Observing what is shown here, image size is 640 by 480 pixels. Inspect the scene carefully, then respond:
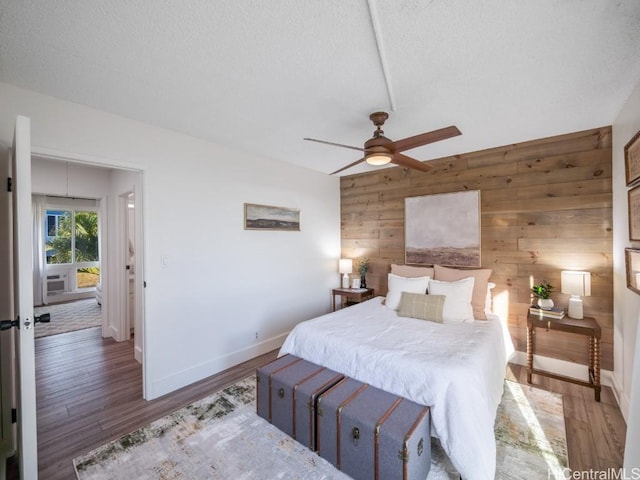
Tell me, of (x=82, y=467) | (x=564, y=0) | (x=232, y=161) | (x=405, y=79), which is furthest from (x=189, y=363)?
(x=564, y=0)

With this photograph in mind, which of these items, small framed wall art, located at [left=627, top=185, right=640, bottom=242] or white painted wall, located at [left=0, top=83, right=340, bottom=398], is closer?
small framed wall art, located at [left=627, top=185, right=640, bottom=242]

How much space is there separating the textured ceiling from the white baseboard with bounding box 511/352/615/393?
2420 mm

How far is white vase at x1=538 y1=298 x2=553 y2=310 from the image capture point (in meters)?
2.94

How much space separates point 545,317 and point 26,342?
3.95 meters

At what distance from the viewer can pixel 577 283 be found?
2721mm

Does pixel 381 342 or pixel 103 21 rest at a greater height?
pixel 103 21

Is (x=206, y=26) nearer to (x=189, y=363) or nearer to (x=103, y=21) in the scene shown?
(x=103, y=21)

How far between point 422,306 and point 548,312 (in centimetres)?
123

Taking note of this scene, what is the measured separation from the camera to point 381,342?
230 centimetres

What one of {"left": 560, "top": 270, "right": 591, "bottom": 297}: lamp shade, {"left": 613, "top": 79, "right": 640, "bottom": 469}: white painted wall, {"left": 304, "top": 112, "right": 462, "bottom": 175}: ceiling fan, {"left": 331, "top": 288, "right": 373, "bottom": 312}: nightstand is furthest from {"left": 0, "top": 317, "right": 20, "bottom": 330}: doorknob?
{"left": 560, "top": 270, "right": 591, "bottom": 297}: lamp shade

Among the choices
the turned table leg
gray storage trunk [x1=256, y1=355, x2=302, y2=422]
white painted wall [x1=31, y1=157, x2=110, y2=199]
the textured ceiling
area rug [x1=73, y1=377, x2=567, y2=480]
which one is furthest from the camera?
white painted wall [x1=31, y1=157, x2=110, y2=199]

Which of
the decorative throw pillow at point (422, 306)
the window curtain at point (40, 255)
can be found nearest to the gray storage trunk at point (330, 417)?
the decorative throw pillow at point (422, 306)

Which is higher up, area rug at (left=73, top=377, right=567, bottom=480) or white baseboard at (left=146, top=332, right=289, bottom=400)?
white baseboard at (left=146, top=332, right=289, bottom=400)

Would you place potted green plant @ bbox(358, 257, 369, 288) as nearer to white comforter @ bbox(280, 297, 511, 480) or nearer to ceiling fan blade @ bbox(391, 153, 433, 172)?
white comforter @ bbox(280, 297, 511, 480)
